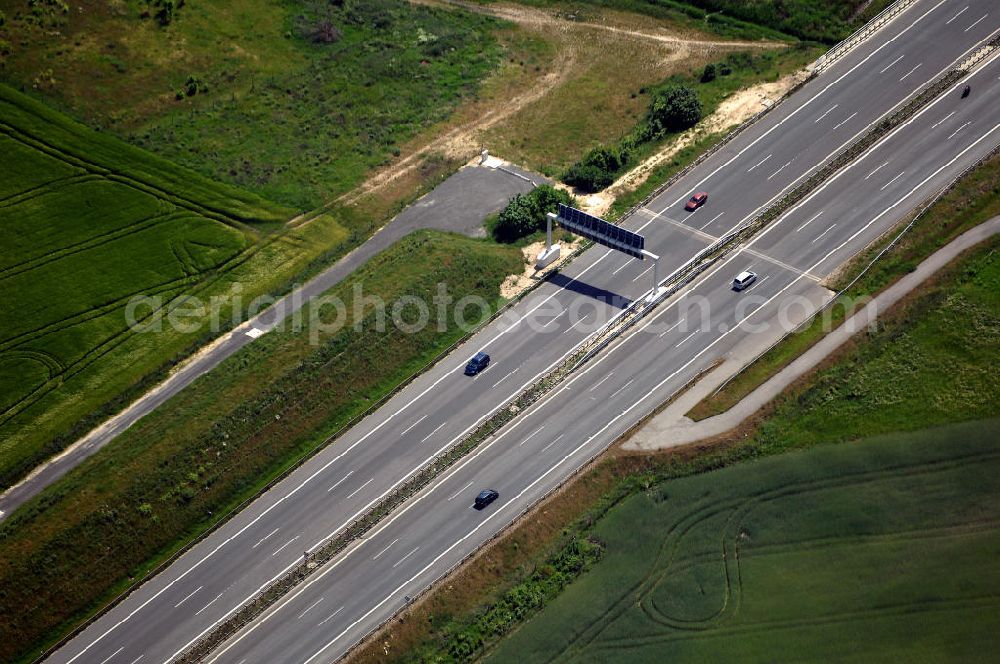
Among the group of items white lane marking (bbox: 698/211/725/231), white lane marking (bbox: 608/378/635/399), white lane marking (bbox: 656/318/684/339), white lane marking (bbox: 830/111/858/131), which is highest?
white lane marking (bbox: 830/111/858/131)

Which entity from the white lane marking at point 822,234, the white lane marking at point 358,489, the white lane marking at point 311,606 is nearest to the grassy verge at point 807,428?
the white lane marking at point 311,606

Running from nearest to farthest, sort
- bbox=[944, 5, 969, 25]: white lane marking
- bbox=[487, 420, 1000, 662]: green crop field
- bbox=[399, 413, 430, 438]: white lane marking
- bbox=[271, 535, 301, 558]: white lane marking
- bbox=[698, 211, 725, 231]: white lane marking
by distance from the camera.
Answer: bbox=[487, 420, 1000, 662]: green crop field, bbox=[271, 535, 301, 558]: white lane marking, bbox=[399, 413, 430, 438]: white lane marking, bbox=[698, 211, 725, 231]: white lane marking, bbox=[944, 5, 969, 25]: white lane marking

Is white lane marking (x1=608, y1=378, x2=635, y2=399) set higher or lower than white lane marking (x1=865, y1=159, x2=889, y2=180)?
lower

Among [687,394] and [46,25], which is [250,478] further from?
[46,25]

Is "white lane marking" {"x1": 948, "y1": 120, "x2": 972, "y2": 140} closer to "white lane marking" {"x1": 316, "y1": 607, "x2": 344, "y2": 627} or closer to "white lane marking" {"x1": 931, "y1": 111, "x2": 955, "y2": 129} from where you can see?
"white lane marking" {"x1": 931, "y1": 111, "x2": 955, "y2": 129}

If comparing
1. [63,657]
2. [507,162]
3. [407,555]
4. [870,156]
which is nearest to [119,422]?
[63,657]

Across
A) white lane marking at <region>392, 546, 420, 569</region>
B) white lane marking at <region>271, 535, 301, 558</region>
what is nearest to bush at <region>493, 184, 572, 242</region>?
white lane marking at <region>392, 546, 420, 569</region>

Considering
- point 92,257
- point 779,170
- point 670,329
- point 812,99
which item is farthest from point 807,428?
point 92,257
